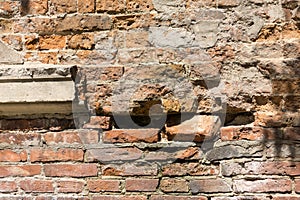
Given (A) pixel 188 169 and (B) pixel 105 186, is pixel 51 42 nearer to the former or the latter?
(B) pixel 105 186

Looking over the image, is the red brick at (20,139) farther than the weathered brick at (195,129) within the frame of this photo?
Yes

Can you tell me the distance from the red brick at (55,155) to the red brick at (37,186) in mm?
116

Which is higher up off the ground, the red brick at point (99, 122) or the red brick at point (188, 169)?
the red brick at point (99, 122)

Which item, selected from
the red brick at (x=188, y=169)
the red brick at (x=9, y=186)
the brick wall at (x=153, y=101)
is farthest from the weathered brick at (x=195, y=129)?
the red brick at (x=9, y=186)

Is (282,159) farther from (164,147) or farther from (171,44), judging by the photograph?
(171,44)

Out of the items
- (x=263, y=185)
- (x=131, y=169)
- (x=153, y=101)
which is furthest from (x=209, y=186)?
(x=153, y=101)

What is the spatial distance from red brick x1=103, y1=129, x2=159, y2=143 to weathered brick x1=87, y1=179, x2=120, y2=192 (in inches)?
8.4

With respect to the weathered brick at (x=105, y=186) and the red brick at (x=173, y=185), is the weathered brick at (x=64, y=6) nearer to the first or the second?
the weathered brick at (x=105, y=186)

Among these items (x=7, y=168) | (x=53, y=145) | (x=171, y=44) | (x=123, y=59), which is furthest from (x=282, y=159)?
(x=7, y=168)

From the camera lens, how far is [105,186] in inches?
95.3

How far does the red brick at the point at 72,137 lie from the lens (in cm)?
243

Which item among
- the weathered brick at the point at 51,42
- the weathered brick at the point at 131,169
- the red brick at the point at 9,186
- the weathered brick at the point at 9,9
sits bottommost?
the red brick at the point at 9,186

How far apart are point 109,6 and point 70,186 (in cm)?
96

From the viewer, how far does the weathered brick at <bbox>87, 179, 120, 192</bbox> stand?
7.93 feet
